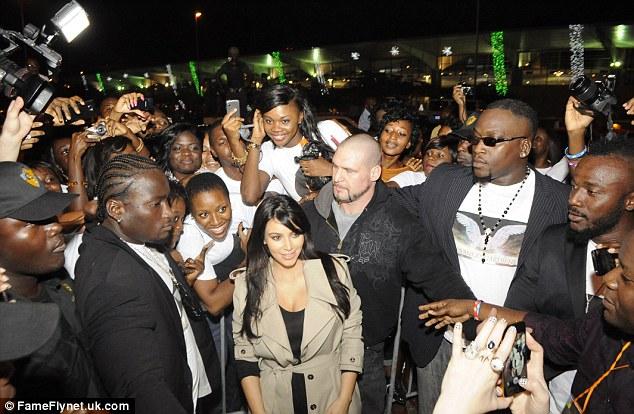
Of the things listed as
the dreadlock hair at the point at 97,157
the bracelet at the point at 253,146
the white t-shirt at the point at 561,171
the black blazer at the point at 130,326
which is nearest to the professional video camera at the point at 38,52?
the dreadlock hair at the point at 97,157

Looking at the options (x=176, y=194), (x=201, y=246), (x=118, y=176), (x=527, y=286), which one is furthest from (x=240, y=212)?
(x=527, y=286)

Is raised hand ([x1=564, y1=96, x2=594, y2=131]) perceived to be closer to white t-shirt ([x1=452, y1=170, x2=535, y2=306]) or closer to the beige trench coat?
white t-shirt ([x1=452, y1=170, x2=535, y2=306])

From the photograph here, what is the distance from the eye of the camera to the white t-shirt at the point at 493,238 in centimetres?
291

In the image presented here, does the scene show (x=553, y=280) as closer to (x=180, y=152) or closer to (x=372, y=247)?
(x=372, y=247)

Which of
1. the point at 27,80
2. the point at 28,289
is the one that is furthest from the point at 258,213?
the point at 27,80

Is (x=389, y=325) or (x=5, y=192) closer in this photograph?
(x=5, y=192)

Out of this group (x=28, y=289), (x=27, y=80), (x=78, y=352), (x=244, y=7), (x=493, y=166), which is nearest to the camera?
(x=78, y=352)

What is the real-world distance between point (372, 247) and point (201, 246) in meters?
1.31

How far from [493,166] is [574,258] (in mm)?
800

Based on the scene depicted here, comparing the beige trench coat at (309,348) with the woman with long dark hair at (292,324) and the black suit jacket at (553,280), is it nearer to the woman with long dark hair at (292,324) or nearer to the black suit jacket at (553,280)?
the woman with long dark hair at (292,324)

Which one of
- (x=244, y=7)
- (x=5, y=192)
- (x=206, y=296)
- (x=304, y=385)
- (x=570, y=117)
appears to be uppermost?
(x=244, y=7)

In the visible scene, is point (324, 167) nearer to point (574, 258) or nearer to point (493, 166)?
point (493, 166)

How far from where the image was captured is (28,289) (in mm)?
2121

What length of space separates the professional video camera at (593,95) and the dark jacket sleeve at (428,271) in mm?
1712
